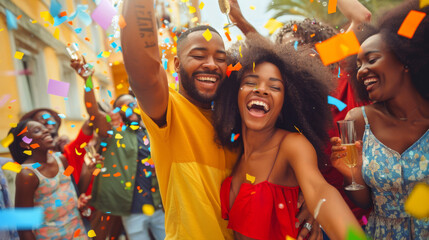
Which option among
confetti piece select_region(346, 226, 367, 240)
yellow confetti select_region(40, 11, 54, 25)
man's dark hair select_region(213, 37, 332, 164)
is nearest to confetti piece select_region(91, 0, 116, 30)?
yellow confetti select_region(40, 11, 54, 25)

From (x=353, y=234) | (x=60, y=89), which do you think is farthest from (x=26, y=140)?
(x=353, y=234)

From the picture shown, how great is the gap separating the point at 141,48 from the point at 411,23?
1.59 meters

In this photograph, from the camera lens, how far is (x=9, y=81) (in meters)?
5.38

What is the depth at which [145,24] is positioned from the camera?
162cm

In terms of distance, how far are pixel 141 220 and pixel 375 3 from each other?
739 centimetres

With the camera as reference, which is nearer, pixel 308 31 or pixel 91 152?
pixel 308 31

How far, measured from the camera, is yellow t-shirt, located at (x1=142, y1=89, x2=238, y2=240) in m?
1.86

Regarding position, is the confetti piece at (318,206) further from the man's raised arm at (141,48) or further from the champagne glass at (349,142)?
the man's raised arm at (141,48)

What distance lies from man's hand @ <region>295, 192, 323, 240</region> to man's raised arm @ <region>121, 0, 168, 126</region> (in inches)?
41.8

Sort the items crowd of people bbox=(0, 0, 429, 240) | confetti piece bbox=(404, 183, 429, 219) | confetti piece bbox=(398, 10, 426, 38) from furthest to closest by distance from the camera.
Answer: confetti piece bbox=(398, 10, 426, 38) → confetti piece bbox=(404, 183, 429, 219) → crowd of people bbox=(0, 0, 429, 240)

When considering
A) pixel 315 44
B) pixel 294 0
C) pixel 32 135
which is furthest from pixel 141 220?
pixel 294 0

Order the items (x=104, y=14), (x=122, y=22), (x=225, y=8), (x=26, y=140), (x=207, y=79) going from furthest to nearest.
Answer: (x=26, y=140)
(x=225, y=8)
(x=104, y=14)
(x=207, y=79)
(x=122, y=22)

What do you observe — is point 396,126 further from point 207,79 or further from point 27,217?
point 27,217

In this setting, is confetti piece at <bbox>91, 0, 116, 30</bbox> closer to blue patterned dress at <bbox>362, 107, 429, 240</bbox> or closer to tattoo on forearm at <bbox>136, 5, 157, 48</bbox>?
tattoo on forearm at <bbox>136, 5, 157, 48</bbox>
